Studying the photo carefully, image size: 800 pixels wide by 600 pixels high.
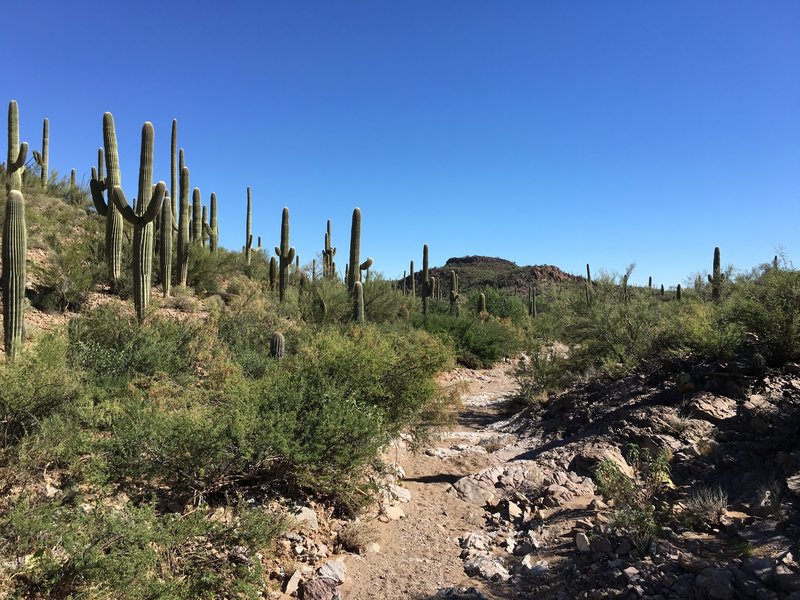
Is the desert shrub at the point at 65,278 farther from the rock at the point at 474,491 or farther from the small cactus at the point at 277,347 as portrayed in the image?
the rock at the point at 474,491

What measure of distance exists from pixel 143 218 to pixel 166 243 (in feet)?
10.5

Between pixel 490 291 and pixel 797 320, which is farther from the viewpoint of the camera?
pixel 490 291

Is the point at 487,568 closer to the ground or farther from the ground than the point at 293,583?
closer to the ground

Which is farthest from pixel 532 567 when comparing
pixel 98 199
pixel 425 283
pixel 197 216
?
pixel 425 283

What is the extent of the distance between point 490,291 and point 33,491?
3012 centimetres

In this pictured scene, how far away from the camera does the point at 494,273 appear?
7200 cm

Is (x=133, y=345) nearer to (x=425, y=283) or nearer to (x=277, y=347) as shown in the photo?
(x=277, y=347)

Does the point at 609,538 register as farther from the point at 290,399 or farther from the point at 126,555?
the point at 126,555

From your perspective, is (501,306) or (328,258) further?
(501,306)

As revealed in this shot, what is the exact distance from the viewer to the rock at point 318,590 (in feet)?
14.8

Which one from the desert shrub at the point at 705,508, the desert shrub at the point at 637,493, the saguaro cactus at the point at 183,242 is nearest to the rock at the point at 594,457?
the desert shrub at the point at 637,493

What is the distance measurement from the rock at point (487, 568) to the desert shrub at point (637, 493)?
4.23 feet

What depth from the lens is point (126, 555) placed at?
3.68 metres

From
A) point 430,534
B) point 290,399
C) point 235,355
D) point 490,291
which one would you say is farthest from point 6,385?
point 490,291
